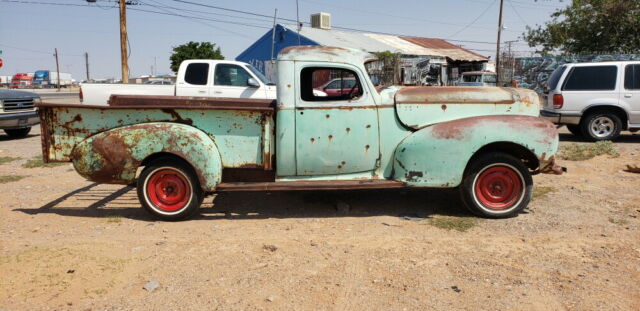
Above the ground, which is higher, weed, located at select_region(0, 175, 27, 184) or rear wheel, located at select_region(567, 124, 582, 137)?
rear wheel, located at select_region(567, 124, 582, 137)

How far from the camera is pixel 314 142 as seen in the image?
15.9 feet

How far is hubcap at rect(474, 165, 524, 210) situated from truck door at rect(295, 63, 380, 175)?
122 cm

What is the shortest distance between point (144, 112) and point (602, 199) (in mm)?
5590

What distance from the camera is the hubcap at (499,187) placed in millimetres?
4941

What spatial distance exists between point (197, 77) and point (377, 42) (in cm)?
2667

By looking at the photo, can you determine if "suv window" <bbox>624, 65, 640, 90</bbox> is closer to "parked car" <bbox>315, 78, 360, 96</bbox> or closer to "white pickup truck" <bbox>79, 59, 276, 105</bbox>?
"white pickup truck" <bbox>79, 59, 276, 105</bbox>

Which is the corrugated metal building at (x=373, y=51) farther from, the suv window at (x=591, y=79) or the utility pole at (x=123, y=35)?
the suv window at (x=591, y=79)

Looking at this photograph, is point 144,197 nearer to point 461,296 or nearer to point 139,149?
point 139,149

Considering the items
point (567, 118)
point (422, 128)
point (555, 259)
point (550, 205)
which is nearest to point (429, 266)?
point (555, 259)

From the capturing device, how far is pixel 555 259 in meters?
3.88

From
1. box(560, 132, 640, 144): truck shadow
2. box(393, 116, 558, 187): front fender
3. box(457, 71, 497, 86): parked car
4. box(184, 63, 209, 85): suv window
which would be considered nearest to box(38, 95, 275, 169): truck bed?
box(393, 116, 558, 187): front fender

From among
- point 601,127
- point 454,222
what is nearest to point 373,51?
point 601,127

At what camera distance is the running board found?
475 centimetres

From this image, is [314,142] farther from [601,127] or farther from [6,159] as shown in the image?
[601,127]
